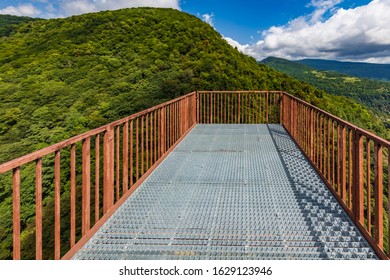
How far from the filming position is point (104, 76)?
31.4 m

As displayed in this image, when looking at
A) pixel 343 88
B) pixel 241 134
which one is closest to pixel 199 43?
pixel 241 134

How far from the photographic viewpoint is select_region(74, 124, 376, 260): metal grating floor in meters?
2.28

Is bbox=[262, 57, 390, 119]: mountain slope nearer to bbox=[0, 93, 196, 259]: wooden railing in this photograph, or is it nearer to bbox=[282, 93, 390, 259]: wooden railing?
bbox=[282, 93, 390, 259]: wooden railing

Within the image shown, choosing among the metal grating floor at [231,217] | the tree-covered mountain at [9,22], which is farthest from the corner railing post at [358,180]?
the tree-covered mountain at [9,22]

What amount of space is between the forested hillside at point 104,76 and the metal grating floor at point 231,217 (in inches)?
471

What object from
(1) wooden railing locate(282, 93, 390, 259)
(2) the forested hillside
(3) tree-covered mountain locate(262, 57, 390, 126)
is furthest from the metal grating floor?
(3) tree-covered mountain locate(262, 57, 390, 126)

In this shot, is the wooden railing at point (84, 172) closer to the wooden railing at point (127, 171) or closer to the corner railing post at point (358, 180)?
the wooden railing at point (127, 171)

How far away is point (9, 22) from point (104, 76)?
44.5m

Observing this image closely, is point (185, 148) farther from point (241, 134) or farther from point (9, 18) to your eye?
point (9, 18)

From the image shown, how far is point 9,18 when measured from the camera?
65.1 meters

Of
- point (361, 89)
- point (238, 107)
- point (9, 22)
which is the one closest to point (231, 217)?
point (238, 107)

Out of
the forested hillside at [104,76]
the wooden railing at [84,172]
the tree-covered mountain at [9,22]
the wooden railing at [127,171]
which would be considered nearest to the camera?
the wooden railing at [84,172]

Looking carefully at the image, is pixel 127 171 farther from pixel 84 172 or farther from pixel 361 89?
pixel 361 89

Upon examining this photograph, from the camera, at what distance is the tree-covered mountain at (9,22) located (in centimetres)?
5438
